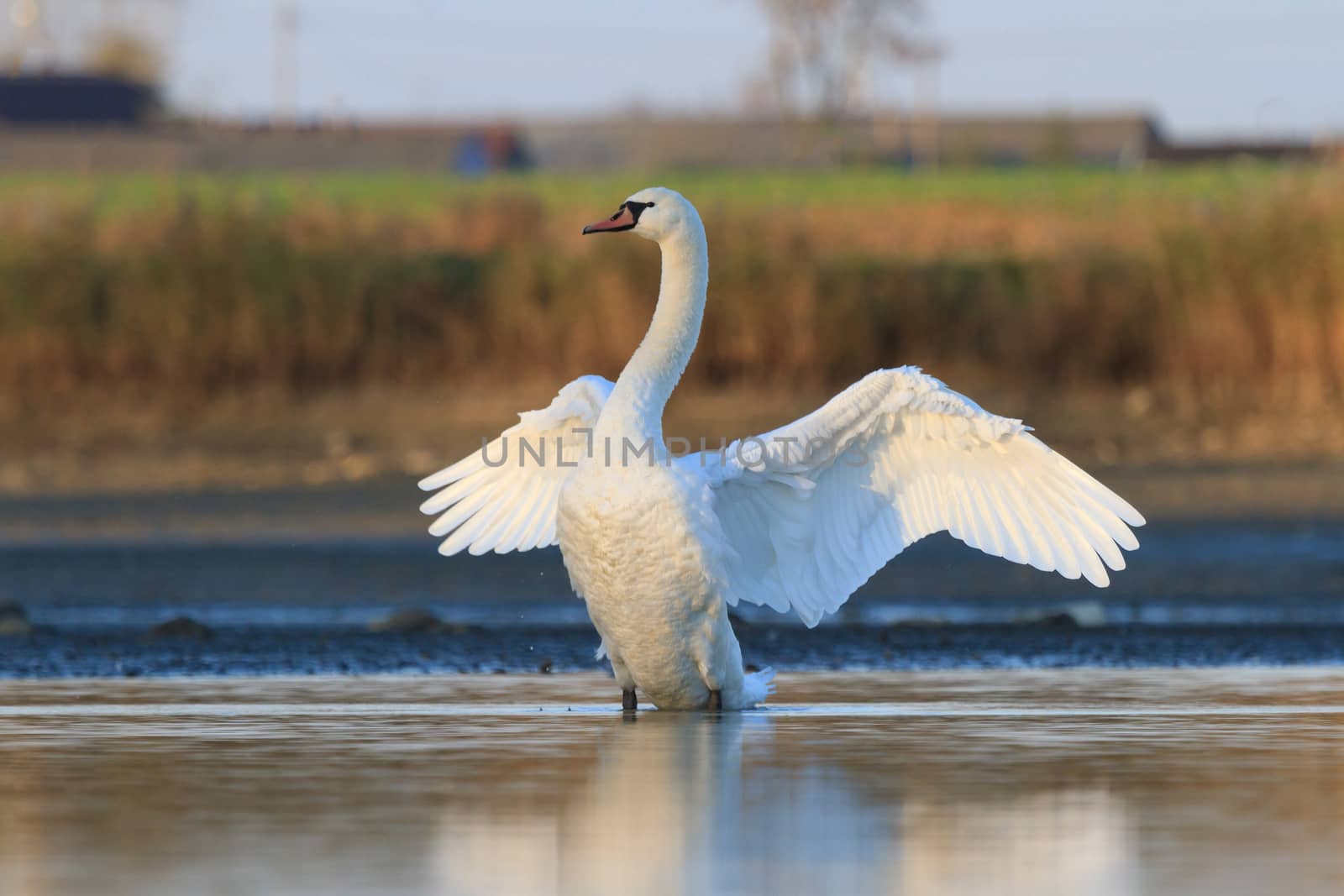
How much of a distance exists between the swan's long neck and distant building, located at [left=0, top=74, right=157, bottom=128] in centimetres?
4849

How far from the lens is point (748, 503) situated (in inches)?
324

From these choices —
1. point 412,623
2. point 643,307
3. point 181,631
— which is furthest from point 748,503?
point 643,307

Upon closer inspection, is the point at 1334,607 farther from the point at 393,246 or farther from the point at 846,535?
the point at 393,246

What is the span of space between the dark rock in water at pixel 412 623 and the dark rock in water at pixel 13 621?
1.51 metres

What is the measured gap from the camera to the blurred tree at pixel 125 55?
62.6m

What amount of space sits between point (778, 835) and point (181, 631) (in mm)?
5702

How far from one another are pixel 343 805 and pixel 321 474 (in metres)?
10.8

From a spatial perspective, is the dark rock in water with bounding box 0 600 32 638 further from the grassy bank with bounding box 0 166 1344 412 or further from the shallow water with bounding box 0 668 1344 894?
the grassy bank with bounding box 0 166 1344 412

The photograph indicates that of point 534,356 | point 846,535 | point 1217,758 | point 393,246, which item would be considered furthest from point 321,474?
point 1217,758

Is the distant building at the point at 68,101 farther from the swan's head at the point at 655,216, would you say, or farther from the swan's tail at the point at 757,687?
the swan's tail at the point at 757,687

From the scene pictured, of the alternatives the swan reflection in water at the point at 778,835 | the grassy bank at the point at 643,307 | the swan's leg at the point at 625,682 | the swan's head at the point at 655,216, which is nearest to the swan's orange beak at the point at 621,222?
the swan's head at the point at 655,216

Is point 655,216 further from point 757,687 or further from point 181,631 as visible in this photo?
point 181,631

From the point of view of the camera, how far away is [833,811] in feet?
18.0

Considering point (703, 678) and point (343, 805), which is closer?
point (343, 805)
